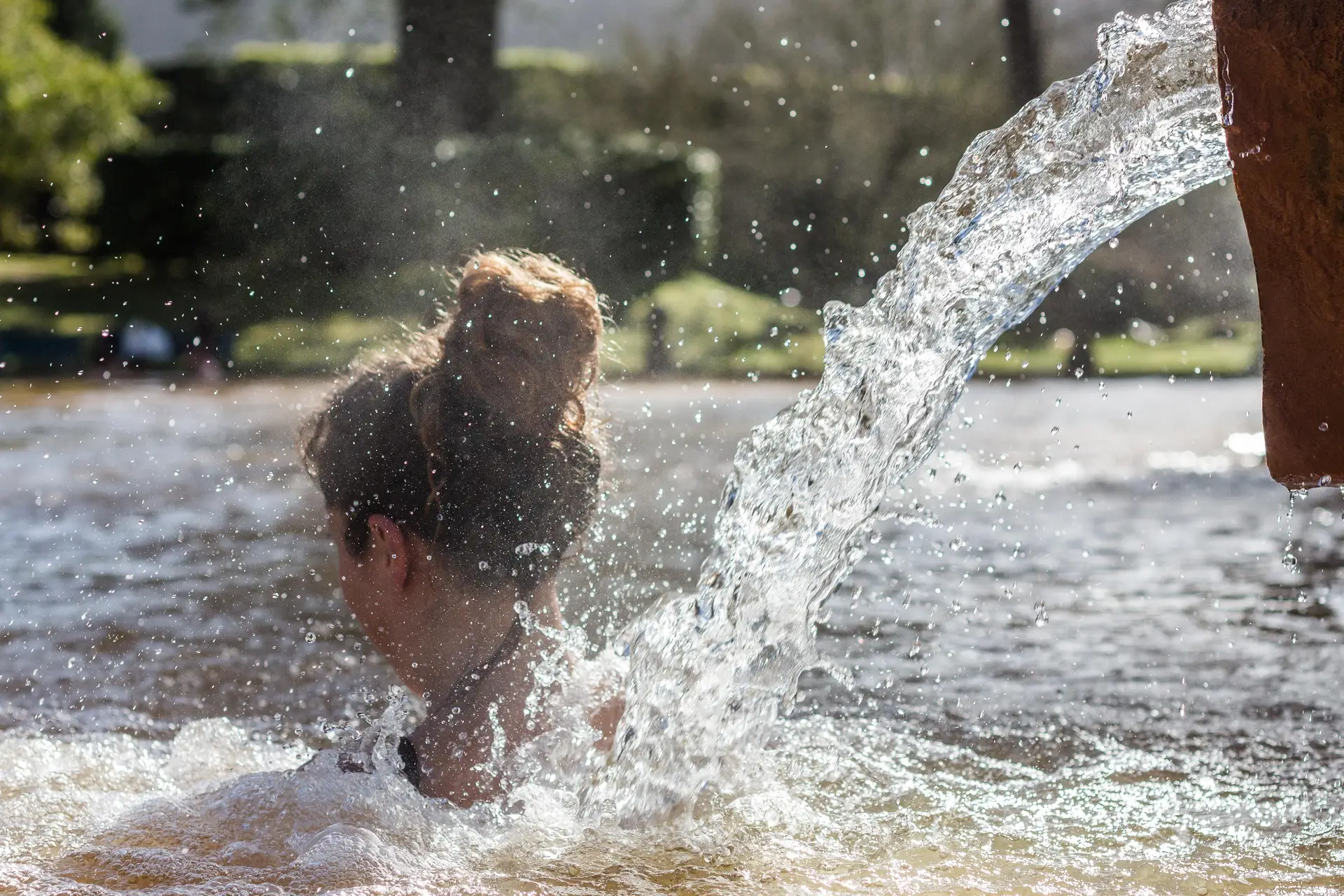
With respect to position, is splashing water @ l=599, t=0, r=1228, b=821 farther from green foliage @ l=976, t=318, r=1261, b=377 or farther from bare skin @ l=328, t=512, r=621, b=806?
green foliage @ l=976, t=318, r=1261, b=377

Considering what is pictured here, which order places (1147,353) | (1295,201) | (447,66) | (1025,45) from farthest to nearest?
(1147,353) < (1025,45) < (447,66) < (1295,201)

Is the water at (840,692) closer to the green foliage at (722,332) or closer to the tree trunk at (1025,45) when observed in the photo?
the green foliage at (722,332)

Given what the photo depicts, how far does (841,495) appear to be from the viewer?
2572 mm

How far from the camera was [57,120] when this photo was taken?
63.0 ft

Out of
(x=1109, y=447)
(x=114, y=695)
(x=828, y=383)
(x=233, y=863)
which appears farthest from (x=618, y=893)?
(x=1109, y=447)

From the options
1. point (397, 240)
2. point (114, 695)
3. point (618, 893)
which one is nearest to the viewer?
point (618, 893)

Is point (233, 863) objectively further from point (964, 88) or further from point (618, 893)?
point (964, 88)

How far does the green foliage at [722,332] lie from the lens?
13016mm

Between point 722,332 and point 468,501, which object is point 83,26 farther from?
point 468,501

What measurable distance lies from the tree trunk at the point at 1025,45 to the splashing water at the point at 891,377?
13713 mm

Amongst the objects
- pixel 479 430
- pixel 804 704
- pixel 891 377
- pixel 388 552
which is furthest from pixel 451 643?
pixel 804 704

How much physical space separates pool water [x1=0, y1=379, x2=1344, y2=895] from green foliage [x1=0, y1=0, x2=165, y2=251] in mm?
13769

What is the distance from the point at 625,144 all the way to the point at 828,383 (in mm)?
14592

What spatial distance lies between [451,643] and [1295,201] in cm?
140
